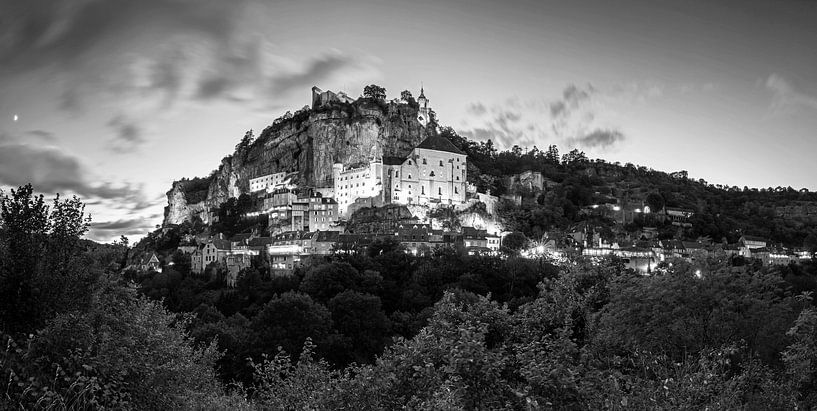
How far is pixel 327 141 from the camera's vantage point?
102938mm

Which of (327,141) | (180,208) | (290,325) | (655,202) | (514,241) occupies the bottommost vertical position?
(290,325)

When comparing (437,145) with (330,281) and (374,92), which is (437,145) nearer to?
(374,92)

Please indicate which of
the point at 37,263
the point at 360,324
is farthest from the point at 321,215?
the point at 37,263

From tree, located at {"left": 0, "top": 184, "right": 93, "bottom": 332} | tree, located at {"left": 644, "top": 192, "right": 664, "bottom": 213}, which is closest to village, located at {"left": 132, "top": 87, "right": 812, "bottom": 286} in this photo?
tree, located at {"left": 644, "top": 192, "right": 664, "bottom": 213}

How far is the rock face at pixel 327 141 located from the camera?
4035 inches

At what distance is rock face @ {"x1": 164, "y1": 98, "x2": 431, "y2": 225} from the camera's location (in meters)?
102

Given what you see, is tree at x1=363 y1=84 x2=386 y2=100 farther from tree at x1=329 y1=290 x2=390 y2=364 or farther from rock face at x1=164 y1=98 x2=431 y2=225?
tree at x1=329 y1=290 x2=390 y2=364

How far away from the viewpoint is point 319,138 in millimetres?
103875

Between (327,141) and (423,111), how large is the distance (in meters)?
23.0

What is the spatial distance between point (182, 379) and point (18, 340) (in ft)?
20.2

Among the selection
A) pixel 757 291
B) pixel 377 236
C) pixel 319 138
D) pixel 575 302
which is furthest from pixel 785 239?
pixel 575 302

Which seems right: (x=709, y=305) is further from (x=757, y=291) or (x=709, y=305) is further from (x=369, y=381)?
(x=369, y=381)

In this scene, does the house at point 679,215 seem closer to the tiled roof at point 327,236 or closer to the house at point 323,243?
the tiled roof at point 327,236

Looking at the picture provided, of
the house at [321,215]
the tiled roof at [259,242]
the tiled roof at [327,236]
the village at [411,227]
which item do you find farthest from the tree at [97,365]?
the house at [321,215]
